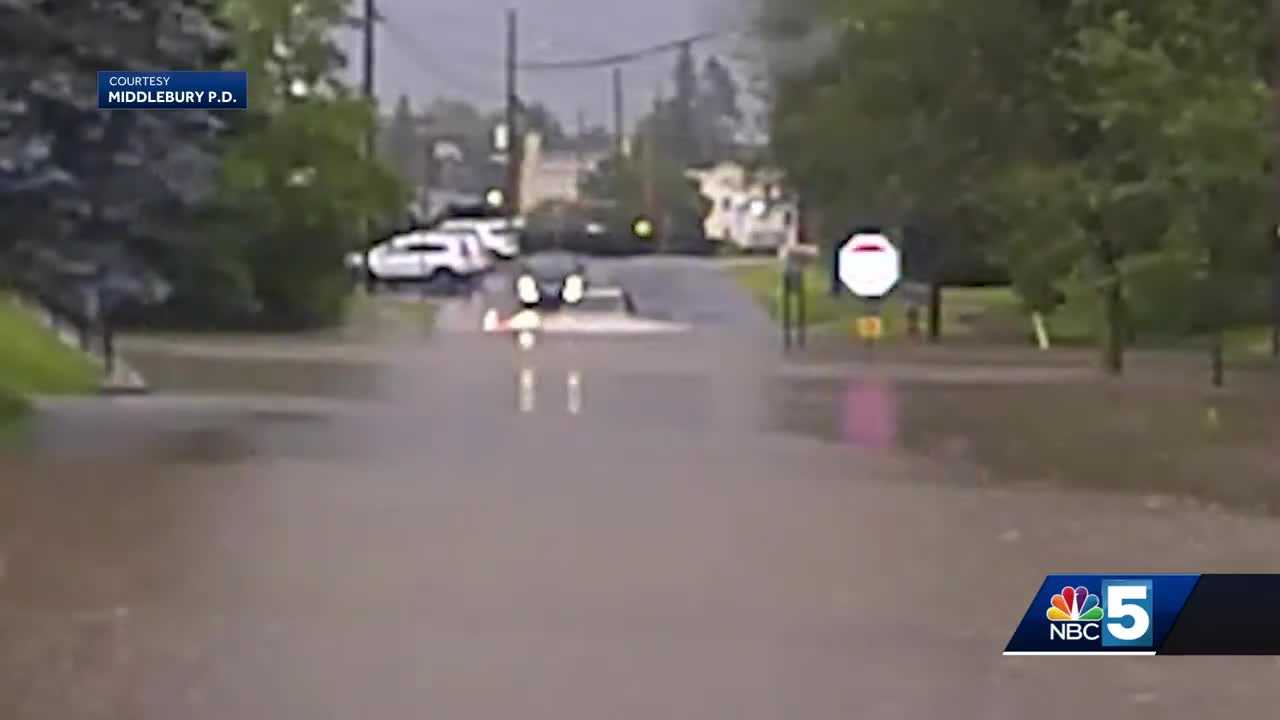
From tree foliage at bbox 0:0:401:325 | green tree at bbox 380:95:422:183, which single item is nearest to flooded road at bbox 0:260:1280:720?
tree foliage at bbox 0:0:401:325

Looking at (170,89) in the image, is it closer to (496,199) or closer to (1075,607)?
(1075,607)

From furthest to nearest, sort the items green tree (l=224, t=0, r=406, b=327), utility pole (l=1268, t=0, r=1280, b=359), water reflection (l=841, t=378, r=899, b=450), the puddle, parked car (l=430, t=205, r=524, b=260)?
1. parked car (l=430, t=205, r=524, b=260)
2. green tree (l=224, t=0, r=406, b=327)
3. utility pole (l=1268, t=0, r=1280, b=359)
4. water reflection (l=841, t=378, r=899, b=450)
5. the puddle

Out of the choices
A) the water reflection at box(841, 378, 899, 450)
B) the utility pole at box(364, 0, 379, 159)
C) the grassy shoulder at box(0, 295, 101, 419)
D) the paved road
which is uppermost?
the utility pole at box(364, 0, 379, 159)

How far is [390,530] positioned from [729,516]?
2.22m

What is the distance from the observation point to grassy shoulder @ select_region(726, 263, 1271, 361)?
3966 cm

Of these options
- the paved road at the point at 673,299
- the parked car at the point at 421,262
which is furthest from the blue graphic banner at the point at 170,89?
the parked car at the point at 421,262

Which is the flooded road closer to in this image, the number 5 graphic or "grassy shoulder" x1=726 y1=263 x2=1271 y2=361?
the number 5 graphic

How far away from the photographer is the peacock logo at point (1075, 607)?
9.55 meters

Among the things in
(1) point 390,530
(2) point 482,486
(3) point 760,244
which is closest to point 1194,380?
(2) point 482,486

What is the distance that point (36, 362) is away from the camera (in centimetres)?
2759

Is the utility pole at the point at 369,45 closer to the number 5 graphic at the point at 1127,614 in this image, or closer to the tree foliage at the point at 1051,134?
the tree foliage at the point at 1051,134

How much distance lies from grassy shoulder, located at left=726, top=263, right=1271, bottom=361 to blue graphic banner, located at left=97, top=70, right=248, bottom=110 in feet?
39.1

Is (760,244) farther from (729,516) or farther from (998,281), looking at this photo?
(729,516)

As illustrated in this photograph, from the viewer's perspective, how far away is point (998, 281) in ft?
192
